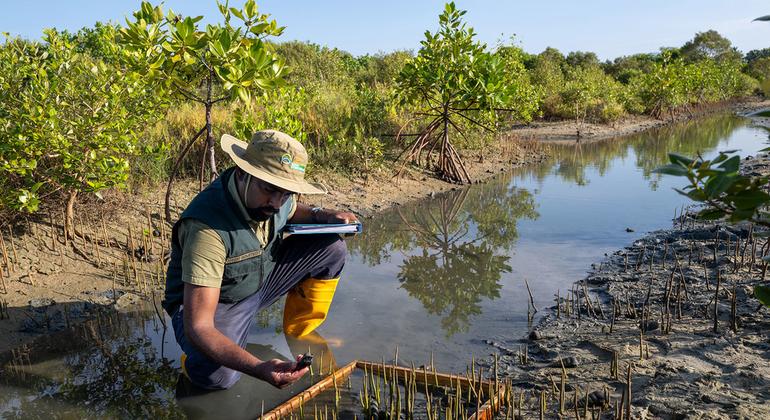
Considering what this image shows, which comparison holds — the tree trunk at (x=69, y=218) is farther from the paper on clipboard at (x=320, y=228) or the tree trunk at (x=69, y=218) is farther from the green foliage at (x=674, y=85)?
the green foliage at (x=674, y=85)

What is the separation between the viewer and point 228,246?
2984mm

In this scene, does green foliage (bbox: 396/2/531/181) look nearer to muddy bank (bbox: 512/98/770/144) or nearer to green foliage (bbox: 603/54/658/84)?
muddy bank (bbox: 512/98/770/144)

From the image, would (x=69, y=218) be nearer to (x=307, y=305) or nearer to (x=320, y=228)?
(x=307, y=305)

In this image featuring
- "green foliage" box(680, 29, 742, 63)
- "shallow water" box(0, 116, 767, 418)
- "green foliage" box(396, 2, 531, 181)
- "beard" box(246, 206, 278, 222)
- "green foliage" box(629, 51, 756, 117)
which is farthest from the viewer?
"green foliage" box(680, 29, 742, 63)

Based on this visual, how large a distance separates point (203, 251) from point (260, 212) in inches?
15.3

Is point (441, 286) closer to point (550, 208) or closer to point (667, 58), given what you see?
point (550, 208)

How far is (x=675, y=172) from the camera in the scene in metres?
1.28

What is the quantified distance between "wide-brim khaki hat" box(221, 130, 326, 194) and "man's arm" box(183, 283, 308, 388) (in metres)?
0.61

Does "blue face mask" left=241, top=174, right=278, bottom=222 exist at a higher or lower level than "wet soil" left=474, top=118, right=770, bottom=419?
higher

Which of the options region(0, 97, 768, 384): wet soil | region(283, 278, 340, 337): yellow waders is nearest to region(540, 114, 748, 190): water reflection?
region(0, 97, 768, 384): wet soil

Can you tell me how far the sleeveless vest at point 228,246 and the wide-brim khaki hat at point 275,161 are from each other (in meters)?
0.25

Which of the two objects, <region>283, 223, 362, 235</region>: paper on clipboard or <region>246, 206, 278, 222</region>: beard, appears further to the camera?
<region>283, 223, 362, 235</region>: paper on clipboard

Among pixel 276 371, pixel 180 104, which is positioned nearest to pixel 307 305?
pixel 276 371

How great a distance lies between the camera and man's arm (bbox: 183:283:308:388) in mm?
2406
